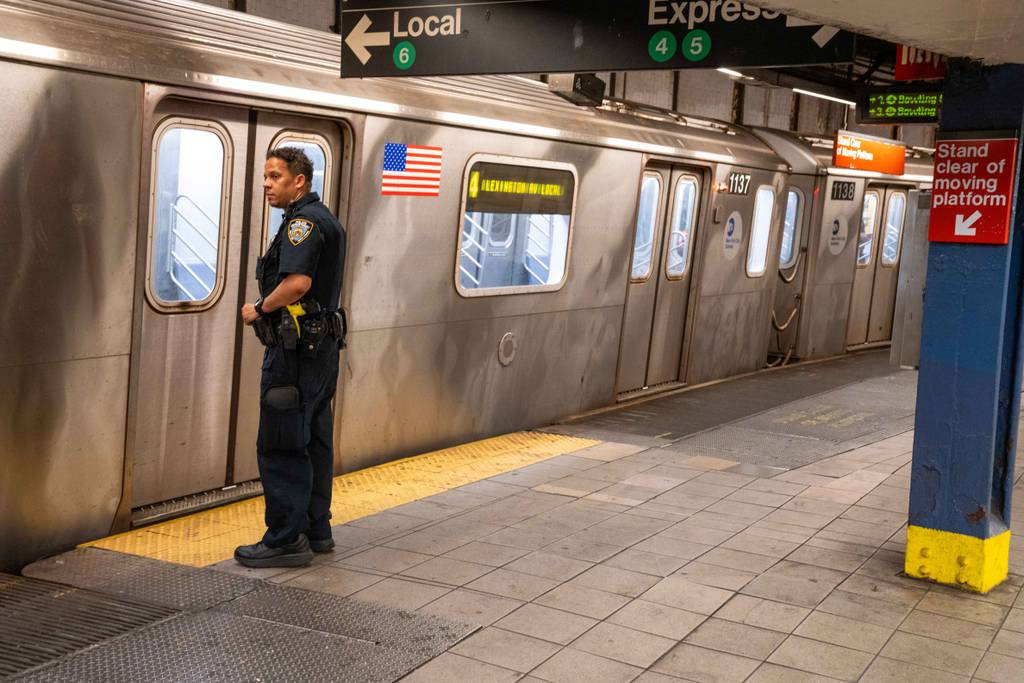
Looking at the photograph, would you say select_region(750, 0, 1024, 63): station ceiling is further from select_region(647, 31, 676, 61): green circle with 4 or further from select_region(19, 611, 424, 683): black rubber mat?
select_region(19, 611, 424, 683): black rubber mat

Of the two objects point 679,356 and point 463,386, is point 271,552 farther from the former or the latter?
point 679,356

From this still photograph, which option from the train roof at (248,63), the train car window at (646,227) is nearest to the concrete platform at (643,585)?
the train roof at (248,63)

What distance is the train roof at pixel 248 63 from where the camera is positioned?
479 cm

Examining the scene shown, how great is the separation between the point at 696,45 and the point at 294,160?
1.79 metres

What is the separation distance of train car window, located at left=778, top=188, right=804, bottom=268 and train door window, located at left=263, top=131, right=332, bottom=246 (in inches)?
295

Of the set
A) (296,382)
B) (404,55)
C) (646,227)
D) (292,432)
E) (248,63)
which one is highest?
(404,55)

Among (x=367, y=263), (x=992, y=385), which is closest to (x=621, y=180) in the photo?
(x=367, y=263)

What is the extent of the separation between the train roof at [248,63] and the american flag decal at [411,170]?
0.20 meters

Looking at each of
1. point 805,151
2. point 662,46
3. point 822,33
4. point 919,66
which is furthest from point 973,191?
point 805,151

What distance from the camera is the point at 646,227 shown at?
10023 millimetres

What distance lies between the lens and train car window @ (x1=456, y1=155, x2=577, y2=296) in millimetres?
7566

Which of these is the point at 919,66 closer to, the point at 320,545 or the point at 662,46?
the point at 662,46

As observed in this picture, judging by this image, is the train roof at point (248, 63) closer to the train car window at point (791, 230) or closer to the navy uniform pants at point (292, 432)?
the navy uniform pants at point (292, 432)

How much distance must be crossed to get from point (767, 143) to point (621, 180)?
3574mm
